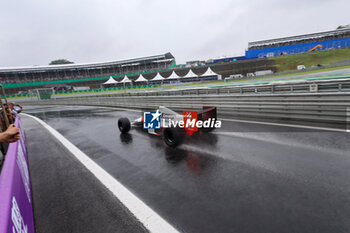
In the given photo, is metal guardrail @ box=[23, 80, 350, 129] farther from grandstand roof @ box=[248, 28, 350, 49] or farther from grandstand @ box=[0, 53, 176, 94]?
grandstand roof @ box=[248, 28, 350, 49]

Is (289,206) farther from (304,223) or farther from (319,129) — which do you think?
(319,129)

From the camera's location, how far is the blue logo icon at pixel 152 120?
20.2ft

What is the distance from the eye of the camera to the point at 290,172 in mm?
3307

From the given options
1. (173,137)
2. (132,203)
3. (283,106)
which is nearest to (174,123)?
(173,137)

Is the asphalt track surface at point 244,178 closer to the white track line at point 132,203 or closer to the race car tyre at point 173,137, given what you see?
the white track line at point 132,203

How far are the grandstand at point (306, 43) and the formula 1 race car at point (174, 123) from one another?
7323cm

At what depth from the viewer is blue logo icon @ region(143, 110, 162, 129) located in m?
6.17

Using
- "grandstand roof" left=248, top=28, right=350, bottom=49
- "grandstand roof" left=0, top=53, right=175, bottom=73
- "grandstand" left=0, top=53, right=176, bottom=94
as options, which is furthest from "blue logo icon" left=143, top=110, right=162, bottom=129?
"grandstand roof" left=248, top=28, right=350, bottom=49

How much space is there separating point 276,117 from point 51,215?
783 centimetres

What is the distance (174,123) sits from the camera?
559 centimetres

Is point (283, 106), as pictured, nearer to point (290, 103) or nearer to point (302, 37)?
point (290, 103)

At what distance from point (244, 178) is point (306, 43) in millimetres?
82823

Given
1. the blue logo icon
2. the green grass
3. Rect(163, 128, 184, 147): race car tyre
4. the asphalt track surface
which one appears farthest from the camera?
the green grass

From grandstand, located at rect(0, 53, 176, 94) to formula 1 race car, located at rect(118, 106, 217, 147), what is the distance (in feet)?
215
